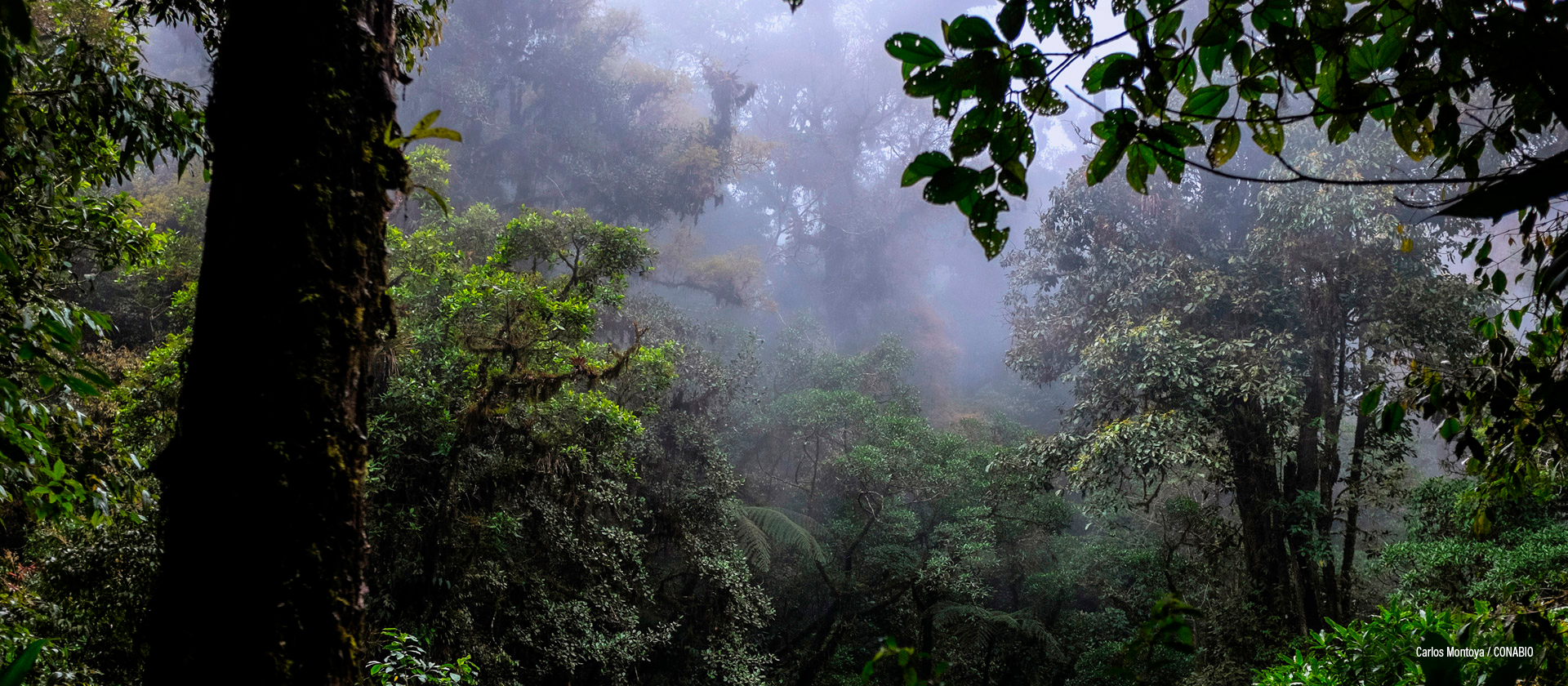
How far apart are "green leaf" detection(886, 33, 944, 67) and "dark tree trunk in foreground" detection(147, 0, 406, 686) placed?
2.57ft

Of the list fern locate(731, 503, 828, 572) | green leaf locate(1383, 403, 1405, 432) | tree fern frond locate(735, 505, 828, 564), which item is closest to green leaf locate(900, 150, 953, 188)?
green leaf locate(1383, 403, 1405, 432)

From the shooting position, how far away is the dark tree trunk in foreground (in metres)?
0.89

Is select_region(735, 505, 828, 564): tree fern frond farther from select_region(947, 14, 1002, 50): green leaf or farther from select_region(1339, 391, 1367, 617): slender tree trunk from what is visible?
select_region(947, 14, 1002, 50): green leaf

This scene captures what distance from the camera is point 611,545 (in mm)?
6227

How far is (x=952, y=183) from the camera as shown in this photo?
0.90 m

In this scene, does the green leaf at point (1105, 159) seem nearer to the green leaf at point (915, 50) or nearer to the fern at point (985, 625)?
the green leaf at point (915, 50)

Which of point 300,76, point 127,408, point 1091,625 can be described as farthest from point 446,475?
point 1091,625

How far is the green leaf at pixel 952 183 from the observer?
896 mm

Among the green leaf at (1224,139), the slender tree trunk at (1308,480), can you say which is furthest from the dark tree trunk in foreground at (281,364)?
the slender tree trunk at (1308,480)

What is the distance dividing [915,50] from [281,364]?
0.92 metres

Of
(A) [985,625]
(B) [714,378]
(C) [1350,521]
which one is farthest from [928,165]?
(B) [714,378]

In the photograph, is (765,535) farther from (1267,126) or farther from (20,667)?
(20,667)

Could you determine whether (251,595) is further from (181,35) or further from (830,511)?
(181,35)

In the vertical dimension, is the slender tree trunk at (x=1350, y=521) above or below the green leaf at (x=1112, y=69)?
above
